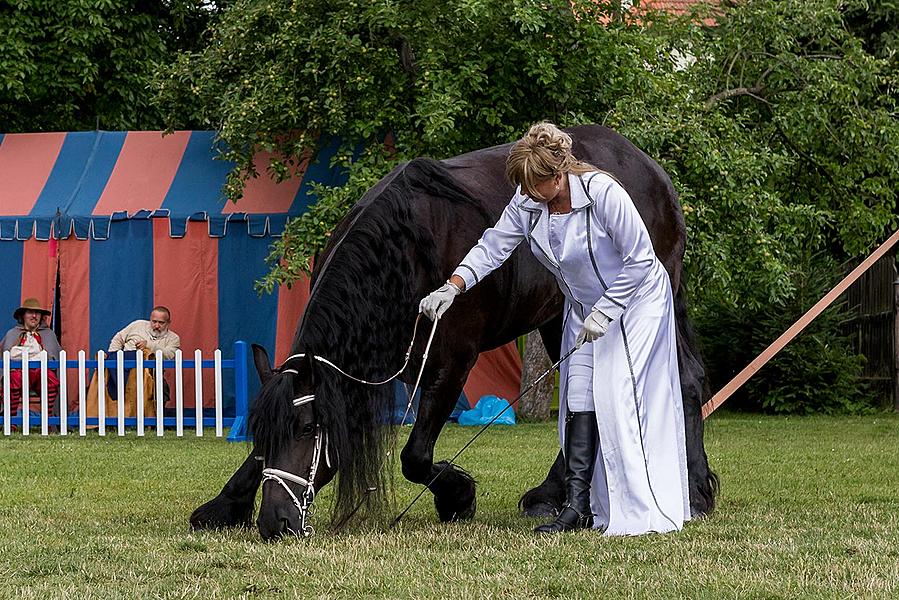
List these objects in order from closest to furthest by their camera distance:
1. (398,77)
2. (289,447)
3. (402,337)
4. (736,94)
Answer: (289,447), (402,337), (398,77), (736,94)

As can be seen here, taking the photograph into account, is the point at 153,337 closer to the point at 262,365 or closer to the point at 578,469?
the point at 262,365

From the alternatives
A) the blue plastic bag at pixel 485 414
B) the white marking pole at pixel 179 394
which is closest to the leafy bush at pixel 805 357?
the blue plastic bag at pixel 485 414

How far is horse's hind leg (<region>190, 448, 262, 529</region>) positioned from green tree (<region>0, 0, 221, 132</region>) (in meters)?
10.4

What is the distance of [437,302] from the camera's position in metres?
5.21

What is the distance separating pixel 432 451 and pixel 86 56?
1251 centimetres

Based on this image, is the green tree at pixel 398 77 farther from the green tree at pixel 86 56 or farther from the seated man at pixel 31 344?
the seated man at pixel 31 344

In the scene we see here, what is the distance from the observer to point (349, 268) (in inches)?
205

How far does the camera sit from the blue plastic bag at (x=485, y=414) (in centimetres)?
1410

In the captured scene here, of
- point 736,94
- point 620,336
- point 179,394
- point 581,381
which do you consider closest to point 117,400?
point 179,394

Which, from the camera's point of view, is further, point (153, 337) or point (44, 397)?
point (153, 337)

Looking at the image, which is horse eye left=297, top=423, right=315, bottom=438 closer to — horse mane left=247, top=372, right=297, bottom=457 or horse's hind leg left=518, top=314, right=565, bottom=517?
horse mane left=247, top=372, right=297, bottom=457

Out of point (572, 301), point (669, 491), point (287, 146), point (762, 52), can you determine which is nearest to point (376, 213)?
point (572, 301)

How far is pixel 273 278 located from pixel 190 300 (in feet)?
6.19

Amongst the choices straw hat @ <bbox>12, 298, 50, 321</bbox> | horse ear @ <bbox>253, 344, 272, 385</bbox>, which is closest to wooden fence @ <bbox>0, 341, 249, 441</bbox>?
straw hat @ <bbox>12, 298, 50, 321</bbox>
